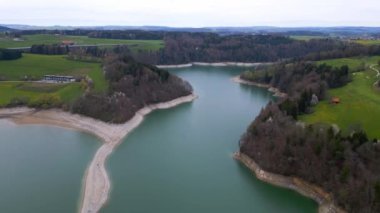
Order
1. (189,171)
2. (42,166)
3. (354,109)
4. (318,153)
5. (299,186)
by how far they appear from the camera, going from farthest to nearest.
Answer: (354,109)
(42,166)
(189,171)
(299,186)
(318,153)

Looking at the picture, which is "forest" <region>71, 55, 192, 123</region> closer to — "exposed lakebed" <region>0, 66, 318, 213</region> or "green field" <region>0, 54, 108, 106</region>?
"green field" <region>0, 54, 108, 106</region>

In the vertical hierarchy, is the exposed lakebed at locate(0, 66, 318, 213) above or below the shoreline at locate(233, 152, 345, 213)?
below

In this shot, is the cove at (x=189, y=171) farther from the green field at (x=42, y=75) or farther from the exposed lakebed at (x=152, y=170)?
the green field at (x=42, y=75)

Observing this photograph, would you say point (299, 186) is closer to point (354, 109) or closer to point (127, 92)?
point (354, 109)

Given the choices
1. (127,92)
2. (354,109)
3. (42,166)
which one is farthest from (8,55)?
(354,109)

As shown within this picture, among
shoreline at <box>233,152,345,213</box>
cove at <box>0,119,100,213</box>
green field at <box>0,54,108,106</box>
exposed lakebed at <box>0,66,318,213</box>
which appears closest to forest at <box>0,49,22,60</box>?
green field at <box>0,54,108,106</box>

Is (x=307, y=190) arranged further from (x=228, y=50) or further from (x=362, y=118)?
(x=228, y=50)
